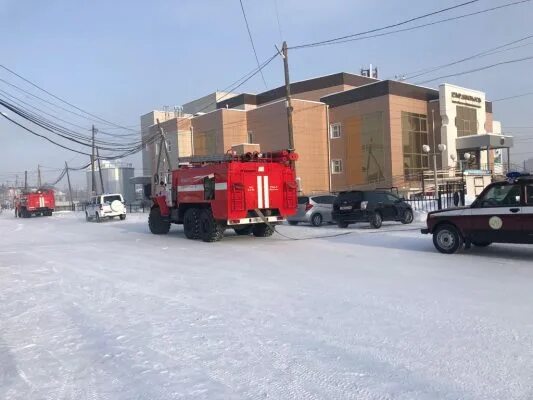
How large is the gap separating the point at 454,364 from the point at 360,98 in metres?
39.9

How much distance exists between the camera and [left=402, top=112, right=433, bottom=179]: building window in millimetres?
42156

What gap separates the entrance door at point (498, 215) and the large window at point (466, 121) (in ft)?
115

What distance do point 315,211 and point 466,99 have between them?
28.5 m

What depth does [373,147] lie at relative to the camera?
4234cm

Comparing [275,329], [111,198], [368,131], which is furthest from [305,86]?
[275,329]

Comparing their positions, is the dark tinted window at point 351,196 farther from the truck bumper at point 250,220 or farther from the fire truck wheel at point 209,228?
the fire truck wheel at point 209,228

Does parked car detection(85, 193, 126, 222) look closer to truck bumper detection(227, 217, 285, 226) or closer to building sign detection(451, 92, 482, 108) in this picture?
truck bumper detection(227, 217, 285, 226)

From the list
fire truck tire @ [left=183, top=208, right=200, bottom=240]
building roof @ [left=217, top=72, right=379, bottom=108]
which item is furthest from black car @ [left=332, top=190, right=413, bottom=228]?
building roof @ [left=217, top=72, right=379, bottom=108]

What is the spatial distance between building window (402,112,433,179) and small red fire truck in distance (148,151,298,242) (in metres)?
27.1

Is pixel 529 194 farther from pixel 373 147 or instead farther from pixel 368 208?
pixel 373 147

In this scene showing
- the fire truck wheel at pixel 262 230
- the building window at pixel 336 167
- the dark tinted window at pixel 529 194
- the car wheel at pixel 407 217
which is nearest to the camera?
the dark tinted window at pixel 529 194

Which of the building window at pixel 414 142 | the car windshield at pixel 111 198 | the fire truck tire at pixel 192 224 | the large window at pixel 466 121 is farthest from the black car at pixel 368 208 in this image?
the large window at pixel 466 121

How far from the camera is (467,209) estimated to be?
1148 cm

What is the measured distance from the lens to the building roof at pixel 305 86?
50.3 m
